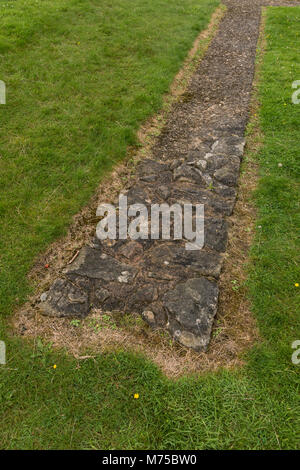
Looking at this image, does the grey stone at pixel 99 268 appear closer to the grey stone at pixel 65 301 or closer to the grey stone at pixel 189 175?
the grey stone at pixel 65 301

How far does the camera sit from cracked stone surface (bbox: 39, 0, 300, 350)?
4.89m

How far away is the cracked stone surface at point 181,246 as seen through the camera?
489 centimetres

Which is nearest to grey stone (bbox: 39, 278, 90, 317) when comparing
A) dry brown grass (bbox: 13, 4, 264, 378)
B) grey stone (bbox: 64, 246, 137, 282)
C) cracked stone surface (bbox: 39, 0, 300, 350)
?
cracked stone surface (bbox: 39, 0, 300, 350)

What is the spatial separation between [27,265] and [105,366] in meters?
2.29

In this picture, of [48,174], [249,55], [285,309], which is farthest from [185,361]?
[249,55]

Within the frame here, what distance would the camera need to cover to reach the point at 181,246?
5797 mm

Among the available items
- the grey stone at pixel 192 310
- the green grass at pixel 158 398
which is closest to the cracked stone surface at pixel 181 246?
the grey stone at pixel 192 310

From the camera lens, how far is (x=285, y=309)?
15.8 feet

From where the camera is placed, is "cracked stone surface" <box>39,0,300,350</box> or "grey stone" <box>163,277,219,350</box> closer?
"grey stone" <box>163,277,219,350</box>

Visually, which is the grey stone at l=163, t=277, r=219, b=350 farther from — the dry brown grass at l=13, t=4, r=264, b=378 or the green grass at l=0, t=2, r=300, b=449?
the green grass at l=0, t=2, r=300, b=449

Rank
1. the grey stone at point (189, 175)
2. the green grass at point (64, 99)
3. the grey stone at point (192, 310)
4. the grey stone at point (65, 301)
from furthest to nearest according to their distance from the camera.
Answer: the grey stone at point (189, 175), the green grass at point (64, 99), the grey stone at point (65, 301), the grey stone at point (192, 310)

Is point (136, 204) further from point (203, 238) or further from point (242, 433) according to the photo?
point (242, 433)

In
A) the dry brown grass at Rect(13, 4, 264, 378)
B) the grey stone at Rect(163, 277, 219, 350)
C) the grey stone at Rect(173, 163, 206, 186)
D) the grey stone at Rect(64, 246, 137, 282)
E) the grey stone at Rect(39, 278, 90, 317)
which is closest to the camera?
the dry brown grass at Rect(13, 4, 264, 378)
